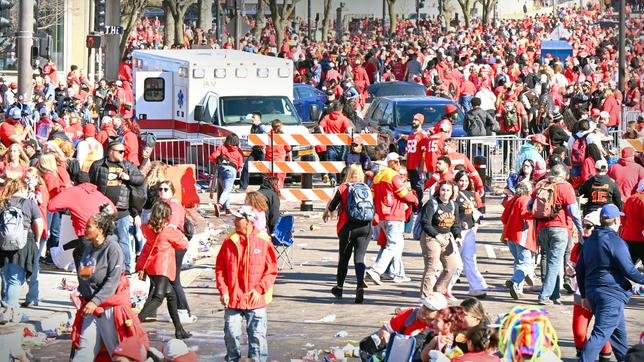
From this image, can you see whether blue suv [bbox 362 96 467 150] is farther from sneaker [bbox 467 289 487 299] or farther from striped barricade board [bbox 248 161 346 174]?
sneaker [bbox 467 289 487 299]

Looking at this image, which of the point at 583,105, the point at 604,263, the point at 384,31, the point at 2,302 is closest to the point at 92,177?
the point at 2,302

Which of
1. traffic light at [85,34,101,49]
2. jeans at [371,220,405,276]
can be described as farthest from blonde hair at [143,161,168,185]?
traffic light at [85,34,101,49]

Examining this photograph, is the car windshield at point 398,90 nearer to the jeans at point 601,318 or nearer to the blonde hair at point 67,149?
the blonde hair at point 67,149

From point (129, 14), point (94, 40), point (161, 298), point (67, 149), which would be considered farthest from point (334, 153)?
point (129, 14)

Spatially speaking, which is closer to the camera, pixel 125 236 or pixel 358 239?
pixel 358 239

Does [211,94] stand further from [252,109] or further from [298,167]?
[298,167]

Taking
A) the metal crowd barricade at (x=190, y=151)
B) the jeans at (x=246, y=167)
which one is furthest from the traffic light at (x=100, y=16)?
the jeans at (x=246, y=167)

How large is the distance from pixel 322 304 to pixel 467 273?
1.58 m

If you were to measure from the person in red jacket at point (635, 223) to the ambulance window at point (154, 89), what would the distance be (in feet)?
48.5

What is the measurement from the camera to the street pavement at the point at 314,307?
48.3 feet

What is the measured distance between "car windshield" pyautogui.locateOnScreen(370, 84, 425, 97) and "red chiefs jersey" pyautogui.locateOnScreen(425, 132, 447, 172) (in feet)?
55.8

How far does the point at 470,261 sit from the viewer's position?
1711 cm

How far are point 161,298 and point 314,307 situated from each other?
2.43 metres

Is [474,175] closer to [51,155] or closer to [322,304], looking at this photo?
[322,304]
